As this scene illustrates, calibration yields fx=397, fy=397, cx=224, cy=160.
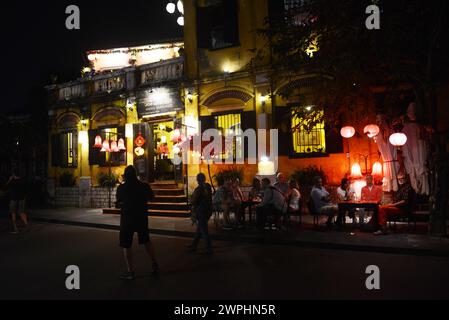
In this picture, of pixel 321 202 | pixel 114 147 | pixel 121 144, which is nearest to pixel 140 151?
pixel 121 144

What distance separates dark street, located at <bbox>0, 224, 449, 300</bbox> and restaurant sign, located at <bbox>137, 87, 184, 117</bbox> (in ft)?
27.5

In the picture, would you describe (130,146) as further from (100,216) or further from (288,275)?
(288,275)

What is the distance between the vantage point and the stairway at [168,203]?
15.7 m

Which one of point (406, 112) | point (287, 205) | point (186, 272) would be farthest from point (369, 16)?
point (186, 272)

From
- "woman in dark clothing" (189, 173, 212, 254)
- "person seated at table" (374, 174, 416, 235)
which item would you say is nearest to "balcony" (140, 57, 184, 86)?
"woman in dark clothing" (189, 173, 212, 254)

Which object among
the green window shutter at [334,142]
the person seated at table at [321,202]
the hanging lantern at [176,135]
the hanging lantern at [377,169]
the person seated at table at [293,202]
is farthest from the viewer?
the hanging lantern at [176,135]

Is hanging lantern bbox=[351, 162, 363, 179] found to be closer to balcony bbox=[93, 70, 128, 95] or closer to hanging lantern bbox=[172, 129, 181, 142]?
hanging lantern bbox=[172, 129, 181, 142]

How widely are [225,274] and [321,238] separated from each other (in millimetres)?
3858

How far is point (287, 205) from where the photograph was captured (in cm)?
1166

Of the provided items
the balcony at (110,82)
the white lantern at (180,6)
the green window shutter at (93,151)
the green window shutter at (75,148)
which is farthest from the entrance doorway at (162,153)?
the white lantern at (180,6)

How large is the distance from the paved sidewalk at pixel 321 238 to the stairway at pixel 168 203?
0.86 meters

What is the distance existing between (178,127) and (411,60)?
9867 mm

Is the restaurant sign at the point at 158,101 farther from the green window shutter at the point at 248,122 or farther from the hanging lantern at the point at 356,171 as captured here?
the hanging lantern at the point at 356,171

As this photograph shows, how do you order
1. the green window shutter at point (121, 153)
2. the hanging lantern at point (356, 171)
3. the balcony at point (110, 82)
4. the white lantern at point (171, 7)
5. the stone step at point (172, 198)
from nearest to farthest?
the hanging lantern at point (356, 171), the stone step at point (172, 198), the green window shutter at point (121, 153), the white lantern at point (171, 7), the balcony at point (110, 82)
